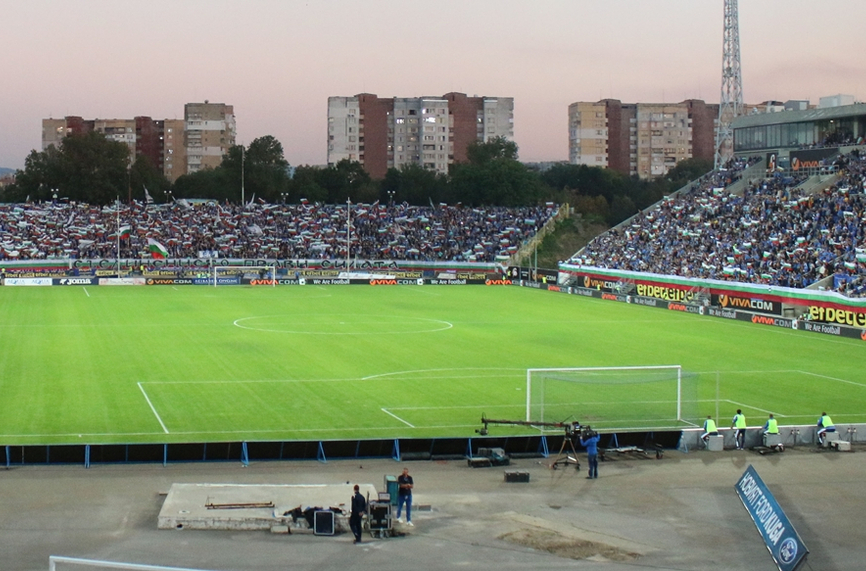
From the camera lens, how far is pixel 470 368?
42.1 m

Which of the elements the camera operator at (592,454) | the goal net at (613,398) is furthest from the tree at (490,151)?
the camera operator at (592,454)

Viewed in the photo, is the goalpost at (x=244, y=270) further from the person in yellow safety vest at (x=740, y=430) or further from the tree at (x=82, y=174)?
the person in yellow safety vest at (x=740, y=430)

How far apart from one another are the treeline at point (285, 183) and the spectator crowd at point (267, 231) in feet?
27.8

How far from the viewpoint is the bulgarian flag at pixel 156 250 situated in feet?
315

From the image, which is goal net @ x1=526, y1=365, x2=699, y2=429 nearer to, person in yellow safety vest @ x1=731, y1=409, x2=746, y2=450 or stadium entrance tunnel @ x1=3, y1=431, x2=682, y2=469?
stadium entrance tunnel @ x1=3, y1=431, x2=682, y2=469

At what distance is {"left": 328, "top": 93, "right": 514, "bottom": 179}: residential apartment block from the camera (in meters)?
186

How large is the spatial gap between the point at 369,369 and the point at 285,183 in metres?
97.8

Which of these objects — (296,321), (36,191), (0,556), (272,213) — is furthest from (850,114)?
(36,191)

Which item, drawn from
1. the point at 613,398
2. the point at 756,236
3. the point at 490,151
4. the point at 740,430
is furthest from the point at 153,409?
the point at 490,151

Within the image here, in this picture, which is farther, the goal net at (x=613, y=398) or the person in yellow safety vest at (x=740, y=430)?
the goal net at (x=613, y=398)

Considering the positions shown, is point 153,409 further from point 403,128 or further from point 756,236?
point 403,128

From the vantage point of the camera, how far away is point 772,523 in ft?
64.8

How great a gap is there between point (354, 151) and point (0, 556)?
174 m

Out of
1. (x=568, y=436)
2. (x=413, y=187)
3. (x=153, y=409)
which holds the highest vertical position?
(x=413, y=187)
